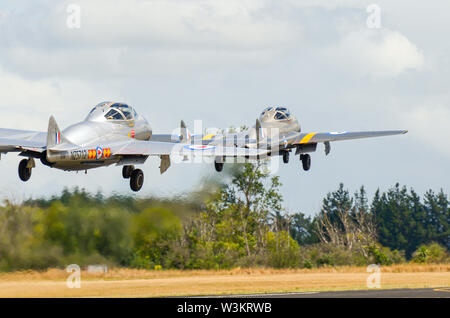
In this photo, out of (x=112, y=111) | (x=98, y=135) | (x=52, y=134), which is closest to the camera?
(x=52, y=134)

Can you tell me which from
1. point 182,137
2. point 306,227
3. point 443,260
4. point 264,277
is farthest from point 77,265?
point 306,227

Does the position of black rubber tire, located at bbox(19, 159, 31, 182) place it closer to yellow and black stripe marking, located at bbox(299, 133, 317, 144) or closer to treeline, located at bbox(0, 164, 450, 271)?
treeline, located at bbox(0, 164, 450, 271)

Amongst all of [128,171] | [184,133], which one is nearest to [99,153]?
[128,171]

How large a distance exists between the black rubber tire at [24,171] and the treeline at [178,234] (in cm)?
176

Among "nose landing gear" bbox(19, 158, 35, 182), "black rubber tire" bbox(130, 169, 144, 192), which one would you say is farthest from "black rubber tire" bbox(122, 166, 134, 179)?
"nose landing gear" bbox(19, 158, 35, 182)

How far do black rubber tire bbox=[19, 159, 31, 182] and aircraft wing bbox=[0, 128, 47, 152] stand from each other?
1.16 metres

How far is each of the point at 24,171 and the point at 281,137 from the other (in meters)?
22.4

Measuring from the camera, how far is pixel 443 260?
8706 centimetres

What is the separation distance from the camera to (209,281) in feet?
214

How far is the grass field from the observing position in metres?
48.8

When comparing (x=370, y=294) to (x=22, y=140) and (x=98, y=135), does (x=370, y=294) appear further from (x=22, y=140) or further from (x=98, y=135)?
(x=22, y=140)

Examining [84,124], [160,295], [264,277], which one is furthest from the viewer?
[264,277]
